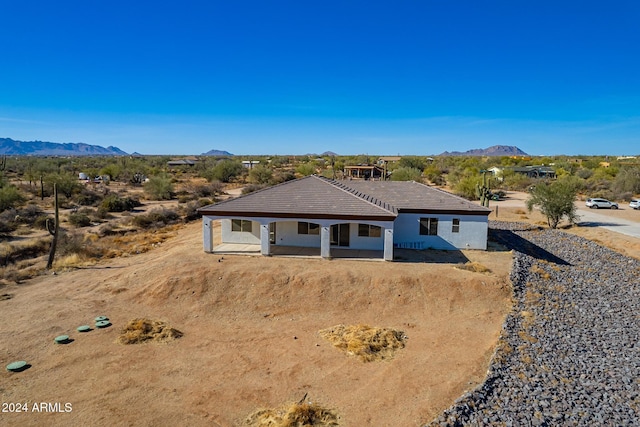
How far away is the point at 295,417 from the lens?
9805 millimetres

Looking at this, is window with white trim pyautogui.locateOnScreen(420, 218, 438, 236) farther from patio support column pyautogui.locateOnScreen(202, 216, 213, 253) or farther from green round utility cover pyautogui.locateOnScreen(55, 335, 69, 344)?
green round utility cover pyautogui.locateOnScreen(55, 335, 69, 344)

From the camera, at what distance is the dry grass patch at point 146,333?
14109mm

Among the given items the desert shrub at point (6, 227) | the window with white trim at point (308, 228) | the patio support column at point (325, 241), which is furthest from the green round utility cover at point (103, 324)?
the desert shrub at point (6, 227)

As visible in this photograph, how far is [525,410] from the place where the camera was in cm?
1003

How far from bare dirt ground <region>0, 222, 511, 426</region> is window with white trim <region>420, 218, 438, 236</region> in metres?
2.29

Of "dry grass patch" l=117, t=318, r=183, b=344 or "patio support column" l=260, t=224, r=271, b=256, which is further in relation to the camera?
"patio support column" l=260, t=224, r=271, b=256

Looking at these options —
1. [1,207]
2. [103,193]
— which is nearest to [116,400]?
[1,207]

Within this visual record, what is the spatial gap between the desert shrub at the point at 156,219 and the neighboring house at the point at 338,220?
13.6 m

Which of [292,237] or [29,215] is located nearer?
[292,237]

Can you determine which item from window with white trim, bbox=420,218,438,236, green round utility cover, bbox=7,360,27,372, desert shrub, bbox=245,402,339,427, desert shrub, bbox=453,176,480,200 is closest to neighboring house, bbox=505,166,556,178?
desert shrub, bbox=453,176,480,200

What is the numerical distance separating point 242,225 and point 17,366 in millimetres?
14017

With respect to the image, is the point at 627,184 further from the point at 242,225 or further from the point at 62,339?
the point at 62,339

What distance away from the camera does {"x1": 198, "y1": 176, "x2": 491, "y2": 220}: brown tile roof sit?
21656mm

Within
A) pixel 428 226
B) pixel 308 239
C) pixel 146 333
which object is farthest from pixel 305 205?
pixel 146 333
